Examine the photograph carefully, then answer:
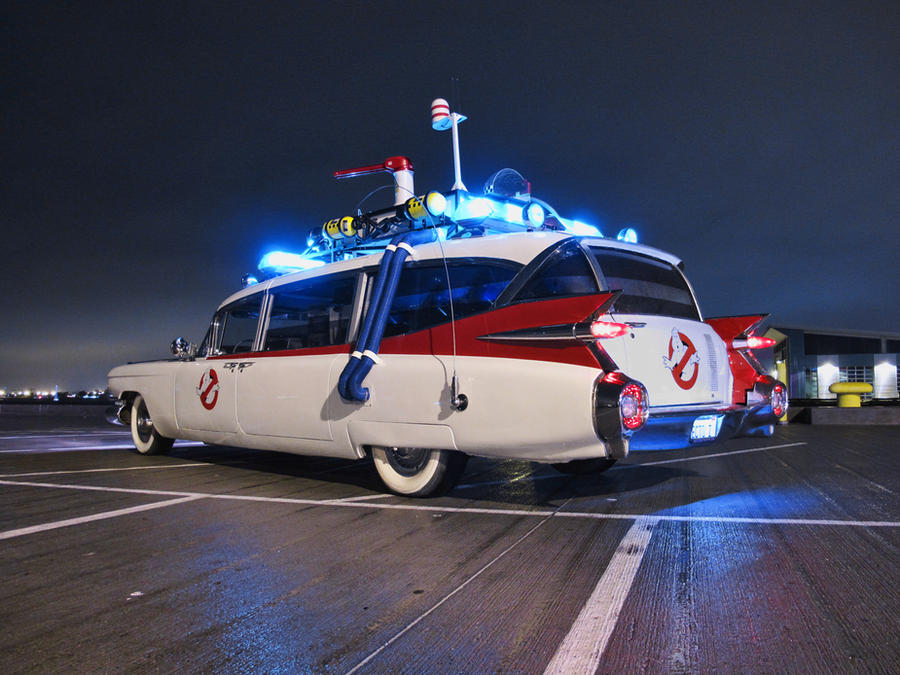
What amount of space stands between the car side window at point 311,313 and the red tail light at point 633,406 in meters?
2.44

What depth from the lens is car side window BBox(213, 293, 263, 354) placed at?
6.26m

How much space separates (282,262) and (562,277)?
3.98 meters

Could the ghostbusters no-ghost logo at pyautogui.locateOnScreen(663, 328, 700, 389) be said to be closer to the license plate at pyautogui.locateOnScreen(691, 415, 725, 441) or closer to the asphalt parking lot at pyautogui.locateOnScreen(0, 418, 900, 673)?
the license plate at pyautogui.locateOnScreen(691, 415, 725, 441)

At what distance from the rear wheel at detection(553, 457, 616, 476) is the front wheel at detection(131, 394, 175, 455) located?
5.04m

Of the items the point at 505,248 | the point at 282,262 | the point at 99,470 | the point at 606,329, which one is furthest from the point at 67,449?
the point at 606,329

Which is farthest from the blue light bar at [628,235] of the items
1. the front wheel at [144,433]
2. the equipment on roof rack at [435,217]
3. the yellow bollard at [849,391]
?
the yellow bollard at [849,391]

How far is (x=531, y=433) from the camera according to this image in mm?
3898

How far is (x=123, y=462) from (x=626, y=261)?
20.4 feet

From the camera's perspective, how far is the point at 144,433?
7980 millimetres

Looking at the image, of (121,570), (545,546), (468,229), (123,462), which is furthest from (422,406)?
(123,462)

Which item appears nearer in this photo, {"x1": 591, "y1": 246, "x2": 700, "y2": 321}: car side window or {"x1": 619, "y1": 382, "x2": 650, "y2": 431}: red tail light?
{"x1": 619, "y1": 382, "x2": 650, "y2": 431}: red tail light

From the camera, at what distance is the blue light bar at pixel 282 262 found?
7.04 m

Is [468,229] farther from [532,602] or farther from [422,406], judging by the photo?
[532,602]

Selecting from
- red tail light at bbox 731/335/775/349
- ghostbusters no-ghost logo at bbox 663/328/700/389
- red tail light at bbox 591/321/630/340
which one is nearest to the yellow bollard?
red tail light at bbox 731/335/775/349
